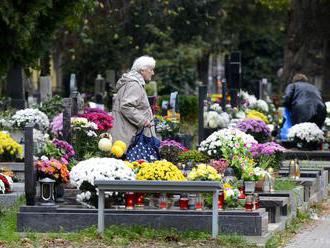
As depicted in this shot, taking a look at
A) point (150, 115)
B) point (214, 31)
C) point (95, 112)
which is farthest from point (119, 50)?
point (150, 115)

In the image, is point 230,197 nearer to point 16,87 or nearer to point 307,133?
point 307,133

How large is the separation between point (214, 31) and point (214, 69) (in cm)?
3043

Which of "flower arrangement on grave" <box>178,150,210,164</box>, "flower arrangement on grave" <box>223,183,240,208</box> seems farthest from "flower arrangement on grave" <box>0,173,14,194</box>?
"flower arrangement on grave" <box>223,183,240,208</box>

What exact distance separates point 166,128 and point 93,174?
30.4 feet

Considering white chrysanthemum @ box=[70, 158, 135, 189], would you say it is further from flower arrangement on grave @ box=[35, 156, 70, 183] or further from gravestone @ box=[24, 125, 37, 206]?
gravestone @ box=[24, 125, 37, 206]

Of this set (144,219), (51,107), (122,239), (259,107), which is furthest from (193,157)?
(259,107)

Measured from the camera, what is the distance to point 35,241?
Result: 43.8 feet

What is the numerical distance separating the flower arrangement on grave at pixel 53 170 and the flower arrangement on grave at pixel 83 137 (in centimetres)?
435

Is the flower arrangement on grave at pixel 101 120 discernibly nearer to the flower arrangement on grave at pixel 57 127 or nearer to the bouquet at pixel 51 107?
the flower arrangement on grave at pixel 57 127

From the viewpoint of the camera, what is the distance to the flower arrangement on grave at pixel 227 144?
1673 centimetres

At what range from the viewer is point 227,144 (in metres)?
17.2

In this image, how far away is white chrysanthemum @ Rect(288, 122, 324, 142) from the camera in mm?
24406

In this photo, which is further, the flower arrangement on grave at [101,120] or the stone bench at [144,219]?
the flower arrangement on grave at [101,120]

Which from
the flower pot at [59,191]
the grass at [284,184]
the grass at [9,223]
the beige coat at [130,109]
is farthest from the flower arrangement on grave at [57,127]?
the flower pot at [59,191]
